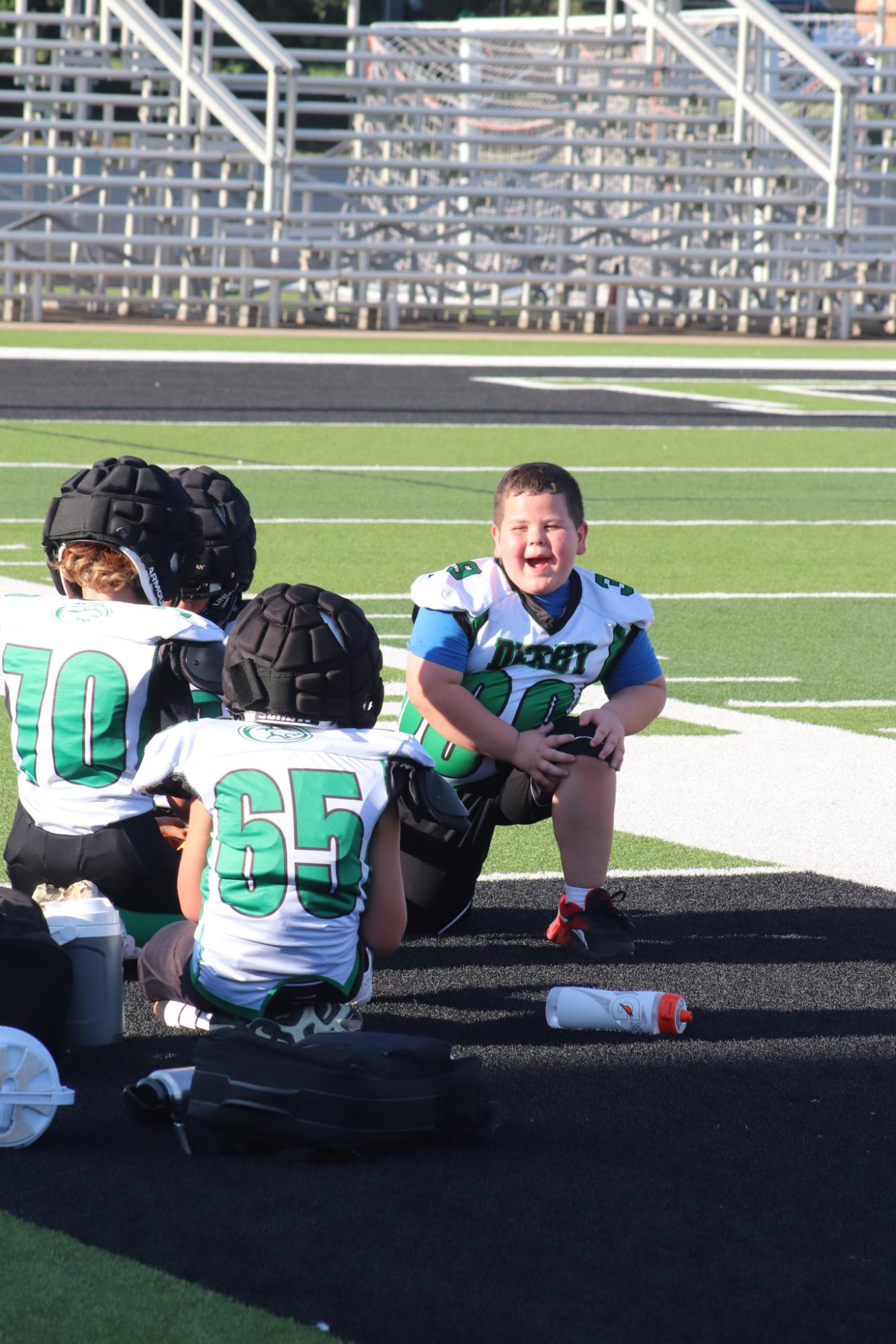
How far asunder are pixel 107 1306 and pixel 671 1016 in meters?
1.57

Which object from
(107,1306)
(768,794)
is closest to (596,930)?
(768,794)

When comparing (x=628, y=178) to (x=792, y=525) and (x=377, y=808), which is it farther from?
(x=377, y=808)

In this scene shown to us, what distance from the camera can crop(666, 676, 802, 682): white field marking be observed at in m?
7.48

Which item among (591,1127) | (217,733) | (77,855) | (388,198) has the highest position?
(388,198)

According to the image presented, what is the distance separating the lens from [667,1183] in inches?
130

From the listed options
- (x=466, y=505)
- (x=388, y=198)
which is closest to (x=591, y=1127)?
(x=466, y=505)

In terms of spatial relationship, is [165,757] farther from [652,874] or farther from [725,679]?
[725,679]

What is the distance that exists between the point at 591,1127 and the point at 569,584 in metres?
1.64

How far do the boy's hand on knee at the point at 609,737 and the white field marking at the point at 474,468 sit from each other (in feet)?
24.8

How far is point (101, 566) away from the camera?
431cm

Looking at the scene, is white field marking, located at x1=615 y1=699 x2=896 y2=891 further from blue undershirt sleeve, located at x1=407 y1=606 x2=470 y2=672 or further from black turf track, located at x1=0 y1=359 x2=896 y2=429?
black turf track, located at x1=0 y1=359 x2=896 y2=429

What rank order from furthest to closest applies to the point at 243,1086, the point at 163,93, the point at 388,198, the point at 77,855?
the point at 163,93 < the point at 388,198 < the point at 77,855 < the point at 243,1086

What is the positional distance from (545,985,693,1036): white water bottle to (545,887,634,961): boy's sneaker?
0.43m

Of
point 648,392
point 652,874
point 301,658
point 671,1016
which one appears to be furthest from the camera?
point 648,392
